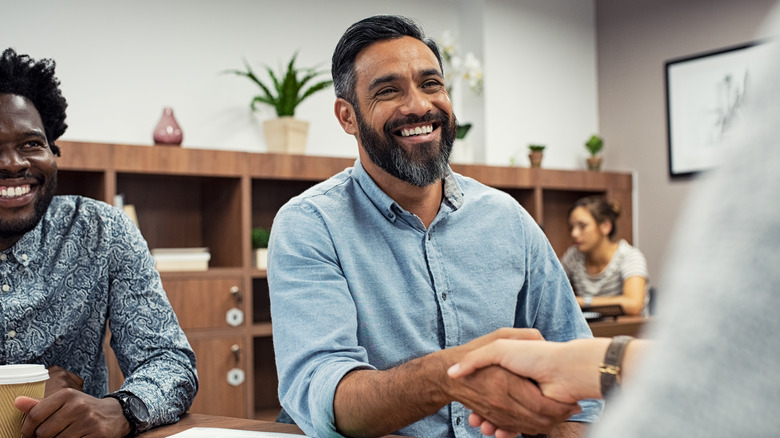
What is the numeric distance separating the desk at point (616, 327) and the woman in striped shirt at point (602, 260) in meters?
0.62

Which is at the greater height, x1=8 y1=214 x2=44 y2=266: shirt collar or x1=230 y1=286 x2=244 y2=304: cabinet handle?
x1=8 y1=214 x2=44 y2=266: shirt collar

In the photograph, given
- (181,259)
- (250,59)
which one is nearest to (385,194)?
(181,259)

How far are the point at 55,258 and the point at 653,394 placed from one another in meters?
1.64

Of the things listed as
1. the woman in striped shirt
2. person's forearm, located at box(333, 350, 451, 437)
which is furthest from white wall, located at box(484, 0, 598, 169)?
person's forearm, located at box(333, 350, 451, 437)

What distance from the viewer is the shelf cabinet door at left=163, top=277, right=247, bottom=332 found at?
12.5 feet

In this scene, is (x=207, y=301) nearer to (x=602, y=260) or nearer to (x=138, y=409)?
(x=602, y=260)

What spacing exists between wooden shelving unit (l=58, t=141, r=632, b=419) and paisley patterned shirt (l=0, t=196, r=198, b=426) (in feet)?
6.38

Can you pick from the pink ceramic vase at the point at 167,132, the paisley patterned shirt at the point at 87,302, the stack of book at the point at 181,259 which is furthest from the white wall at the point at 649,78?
the paisley patterned shirt at the point at 87,302

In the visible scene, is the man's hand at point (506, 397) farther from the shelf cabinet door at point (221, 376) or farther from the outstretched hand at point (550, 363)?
the shelf cabinet door at point (221, 376)

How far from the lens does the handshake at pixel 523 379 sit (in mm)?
964

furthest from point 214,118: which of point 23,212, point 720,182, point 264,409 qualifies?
point 720,182

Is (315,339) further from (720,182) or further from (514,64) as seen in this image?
(514,64)

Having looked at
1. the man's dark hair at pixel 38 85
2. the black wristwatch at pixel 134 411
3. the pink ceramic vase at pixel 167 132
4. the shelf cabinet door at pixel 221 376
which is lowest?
the shelf cabinet door at pixel 221 376

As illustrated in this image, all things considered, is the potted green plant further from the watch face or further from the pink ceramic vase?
the watch face
